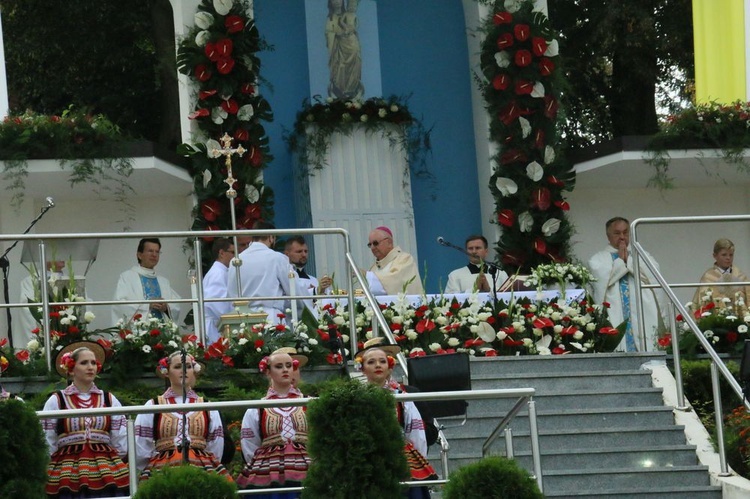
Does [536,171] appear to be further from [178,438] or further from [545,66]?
[178,438]

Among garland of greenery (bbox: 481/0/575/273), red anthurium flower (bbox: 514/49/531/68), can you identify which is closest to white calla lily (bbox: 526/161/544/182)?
garland of greenery (bbox: 481/0/575/273)

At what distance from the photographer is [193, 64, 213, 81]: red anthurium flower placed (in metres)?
18.4

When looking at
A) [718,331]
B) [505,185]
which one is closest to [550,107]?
[505,185]

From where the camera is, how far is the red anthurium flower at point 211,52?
18344mm

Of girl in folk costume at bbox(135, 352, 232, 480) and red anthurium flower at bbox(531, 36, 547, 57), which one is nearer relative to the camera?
girl in folk costume at bbox(135, 352, 232, 480)

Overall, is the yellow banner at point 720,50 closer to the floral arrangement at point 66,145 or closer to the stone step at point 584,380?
the stone step at point 584,380

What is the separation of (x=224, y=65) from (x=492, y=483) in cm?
931

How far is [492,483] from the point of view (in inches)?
389

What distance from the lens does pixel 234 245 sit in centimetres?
1589

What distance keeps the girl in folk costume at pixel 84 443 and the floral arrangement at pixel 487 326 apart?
11.5 ft

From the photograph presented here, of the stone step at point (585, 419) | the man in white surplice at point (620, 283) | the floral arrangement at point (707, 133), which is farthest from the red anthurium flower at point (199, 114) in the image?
the stone step at point (585, 419)

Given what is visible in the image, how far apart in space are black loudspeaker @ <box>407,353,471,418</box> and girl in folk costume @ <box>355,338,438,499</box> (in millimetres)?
583

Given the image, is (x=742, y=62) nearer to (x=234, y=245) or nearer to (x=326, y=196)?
(x=326, y=196)

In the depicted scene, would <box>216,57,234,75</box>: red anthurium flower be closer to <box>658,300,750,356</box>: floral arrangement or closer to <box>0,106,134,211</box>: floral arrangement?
<box>0,106,134,211</box>: floral arrangement
